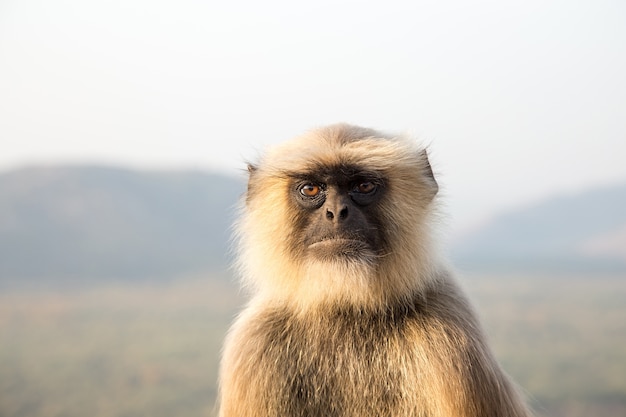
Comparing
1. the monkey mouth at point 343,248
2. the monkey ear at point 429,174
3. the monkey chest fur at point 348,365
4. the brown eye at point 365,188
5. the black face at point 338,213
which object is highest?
the monkey ear at point 429,174

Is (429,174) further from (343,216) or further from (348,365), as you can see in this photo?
(348,365)

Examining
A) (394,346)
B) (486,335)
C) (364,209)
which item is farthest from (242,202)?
(486,335)

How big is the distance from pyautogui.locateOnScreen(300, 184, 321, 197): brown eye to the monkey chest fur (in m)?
0.47

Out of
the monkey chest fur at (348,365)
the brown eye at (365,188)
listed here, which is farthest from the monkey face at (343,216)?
the monkey chest fur at (348,365)

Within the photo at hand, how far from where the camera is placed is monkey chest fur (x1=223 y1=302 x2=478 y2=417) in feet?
10.6

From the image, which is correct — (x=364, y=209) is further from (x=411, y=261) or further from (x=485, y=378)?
(x=485, y=378)

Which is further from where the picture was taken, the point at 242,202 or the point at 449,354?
the point at 242,202

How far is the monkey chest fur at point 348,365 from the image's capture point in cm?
325

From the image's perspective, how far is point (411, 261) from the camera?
3.33 metres

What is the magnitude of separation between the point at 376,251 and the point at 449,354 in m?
0.46

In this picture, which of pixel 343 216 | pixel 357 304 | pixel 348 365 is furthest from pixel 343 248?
pixel 348 365

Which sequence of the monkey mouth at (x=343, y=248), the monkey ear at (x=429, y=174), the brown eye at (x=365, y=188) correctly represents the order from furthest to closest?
the monkey ear at (x=429, y=174), the brown eye at (x=365, y=188), the monkey mouth at (x=343, y=248)

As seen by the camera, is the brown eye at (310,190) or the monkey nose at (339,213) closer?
the monkey nose at (339,213)

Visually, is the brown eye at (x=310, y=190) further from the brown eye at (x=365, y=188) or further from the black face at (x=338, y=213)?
the brown eye at (x=365, y=188)
